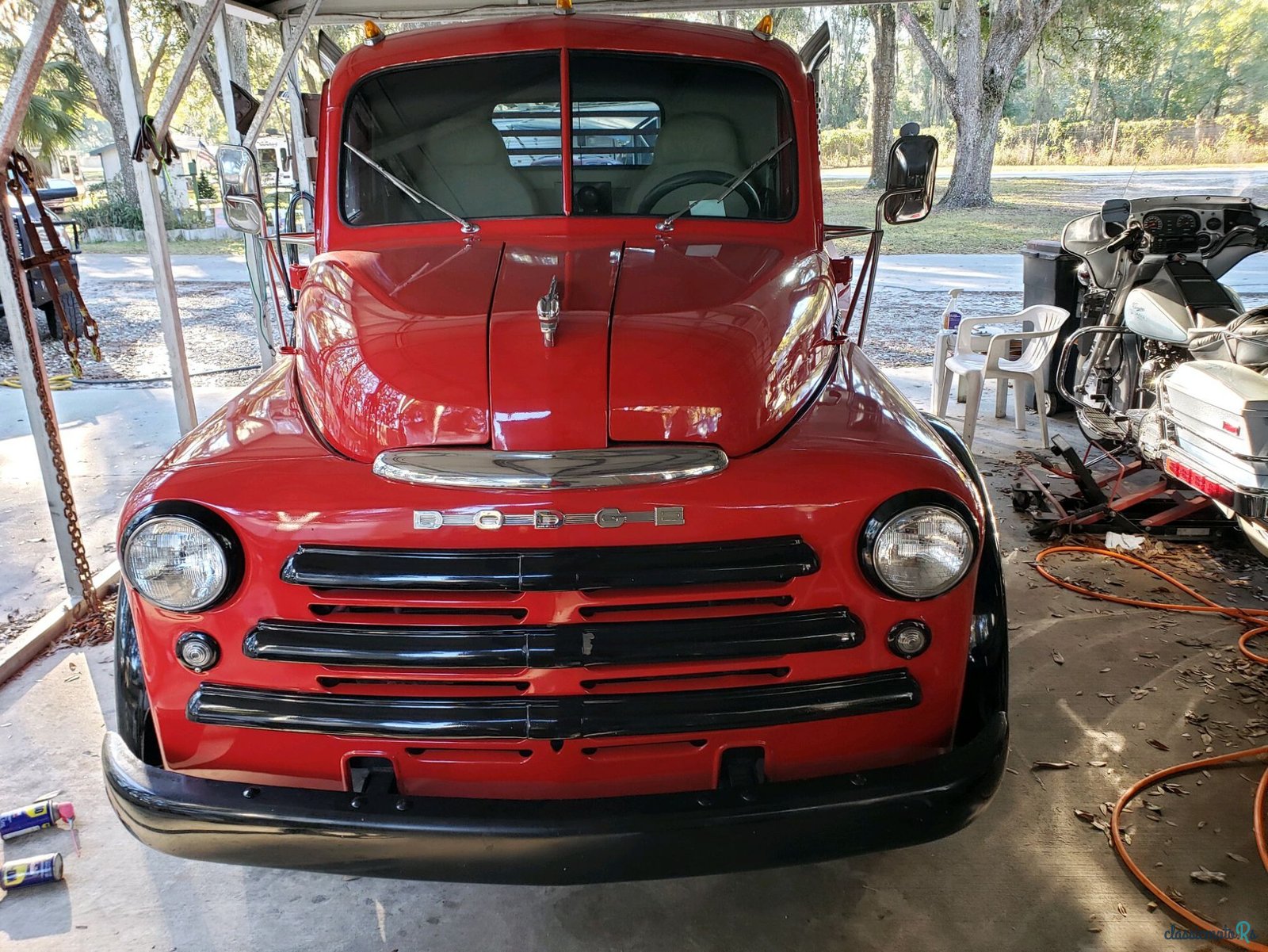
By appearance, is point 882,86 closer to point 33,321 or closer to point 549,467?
point 33,321

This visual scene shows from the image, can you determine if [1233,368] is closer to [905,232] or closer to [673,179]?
[673,179]

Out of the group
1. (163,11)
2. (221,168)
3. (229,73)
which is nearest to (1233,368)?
(221,168)

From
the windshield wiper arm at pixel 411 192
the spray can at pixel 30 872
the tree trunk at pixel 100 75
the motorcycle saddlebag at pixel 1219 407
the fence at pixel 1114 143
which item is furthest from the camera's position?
the fence at pixel 1114 143

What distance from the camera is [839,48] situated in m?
33.9

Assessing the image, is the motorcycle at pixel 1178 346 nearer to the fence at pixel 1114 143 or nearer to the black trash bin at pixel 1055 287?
the black trash bin at pixel 1055 287

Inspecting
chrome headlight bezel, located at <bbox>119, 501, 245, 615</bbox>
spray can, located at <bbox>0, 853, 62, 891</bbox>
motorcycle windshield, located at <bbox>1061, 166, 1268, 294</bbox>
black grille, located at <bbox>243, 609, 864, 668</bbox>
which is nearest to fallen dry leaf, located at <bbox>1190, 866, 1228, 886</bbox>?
black grille, located at <bbox>243, 609, 864, 668</bbox>

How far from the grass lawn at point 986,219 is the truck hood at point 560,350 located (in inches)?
495

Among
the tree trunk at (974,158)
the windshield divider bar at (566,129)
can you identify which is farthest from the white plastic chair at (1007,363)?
the tree trunk at (974,158)

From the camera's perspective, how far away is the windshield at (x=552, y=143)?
2.75 m

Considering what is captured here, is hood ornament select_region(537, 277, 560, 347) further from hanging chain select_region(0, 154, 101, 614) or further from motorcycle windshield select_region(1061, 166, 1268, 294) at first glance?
motorcycle windshield select_region(1061, 166, 1268, 294)

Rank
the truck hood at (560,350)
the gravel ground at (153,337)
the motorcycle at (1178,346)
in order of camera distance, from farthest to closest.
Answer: the gravel ground at (153,337) < the motorcycle at (1178,346) < the truck hood at (560,350)

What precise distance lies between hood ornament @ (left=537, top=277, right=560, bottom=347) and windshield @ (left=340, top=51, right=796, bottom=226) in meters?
0.88

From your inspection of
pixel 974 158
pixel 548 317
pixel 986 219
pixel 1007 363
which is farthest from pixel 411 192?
pixel 974 158

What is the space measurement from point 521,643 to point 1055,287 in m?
6.23
